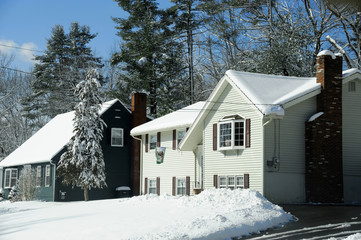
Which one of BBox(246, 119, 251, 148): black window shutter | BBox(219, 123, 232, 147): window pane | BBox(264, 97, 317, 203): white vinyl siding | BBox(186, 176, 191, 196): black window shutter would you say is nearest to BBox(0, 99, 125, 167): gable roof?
BBox(186, 176, 191, 196): black window shutter

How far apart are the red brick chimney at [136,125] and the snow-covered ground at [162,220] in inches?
603

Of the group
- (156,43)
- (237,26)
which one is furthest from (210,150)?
(156,43)

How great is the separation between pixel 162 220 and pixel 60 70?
1564 inches

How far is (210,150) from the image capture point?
83.9ft

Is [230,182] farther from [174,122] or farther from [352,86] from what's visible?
[352,86]

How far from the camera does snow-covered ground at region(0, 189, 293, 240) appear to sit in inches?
580

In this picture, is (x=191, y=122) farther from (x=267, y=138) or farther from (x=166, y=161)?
(x=267, y=138)

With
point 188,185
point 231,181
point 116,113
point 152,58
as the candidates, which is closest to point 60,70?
point 152,58

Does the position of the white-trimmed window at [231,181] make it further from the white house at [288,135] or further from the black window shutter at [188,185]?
the black window shutter at [188,185]

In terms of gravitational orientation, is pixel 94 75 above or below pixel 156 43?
below

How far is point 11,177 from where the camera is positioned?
134ft

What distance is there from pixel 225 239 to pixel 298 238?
2.00 m

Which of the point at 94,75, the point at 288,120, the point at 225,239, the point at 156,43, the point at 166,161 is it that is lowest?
the point at 225,239

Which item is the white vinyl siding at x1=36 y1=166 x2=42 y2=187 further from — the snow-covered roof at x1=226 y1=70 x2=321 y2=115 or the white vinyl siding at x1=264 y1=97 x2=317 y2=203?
the white vinyl siding at x1=264 y1=97 x2=317 y2=203
